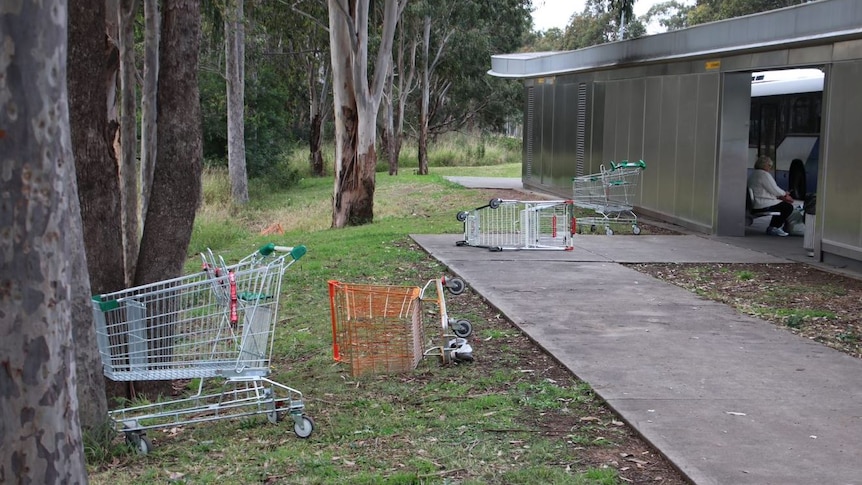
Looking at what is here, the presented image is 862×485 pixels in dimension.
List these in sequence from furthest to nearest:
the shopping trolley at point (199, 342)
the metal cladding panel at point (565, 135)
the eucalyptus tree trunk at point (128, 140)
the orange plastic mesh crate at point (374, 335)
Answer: the metal cladding panel at point (565, 135), the eucalyptus tree trunk at point (128, 140), the orange plastic mesh crate at point (374, 335), the shopping trolley at point (199, 342)

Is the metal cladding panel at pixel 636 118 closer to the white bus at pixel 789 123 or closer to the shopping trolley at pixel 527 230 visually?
the white bus at pixel 789 123

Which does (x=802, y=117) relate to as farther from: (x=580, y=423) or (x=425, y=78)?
(x=425, y=78)

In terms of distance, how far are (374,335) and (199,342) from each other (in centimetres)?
178

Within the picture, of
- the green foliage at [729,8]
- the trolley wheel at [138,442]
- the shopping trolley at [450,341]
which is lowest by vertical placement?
the trolley wheel at [138,442]

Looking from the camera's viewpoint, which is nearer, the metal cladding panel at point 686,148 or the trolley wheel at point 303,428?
the trolley wheel at point 303,428

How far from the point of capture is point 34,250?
3391 millimetres

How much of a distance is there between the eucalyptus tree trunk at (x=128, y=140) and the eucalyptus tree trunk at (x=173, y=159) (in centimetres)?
474

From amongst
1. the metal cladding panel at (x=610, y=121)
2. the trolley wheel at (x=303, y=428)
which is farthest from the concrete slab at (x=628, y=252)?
the trolley wheel at (x=303, y=428)

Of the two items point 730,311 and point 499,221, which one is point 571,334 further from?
point 499,221

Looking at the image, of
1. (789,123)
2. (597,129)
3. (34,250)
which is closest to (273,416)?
(34,250)

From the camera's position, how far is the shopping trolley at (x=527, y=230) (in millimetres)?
13766

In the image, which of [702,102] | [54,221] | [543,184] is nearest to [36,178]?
[54,221]

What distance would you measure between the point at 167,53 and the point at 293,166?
3327cm

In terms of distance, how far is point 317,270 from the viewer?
41.6ft
